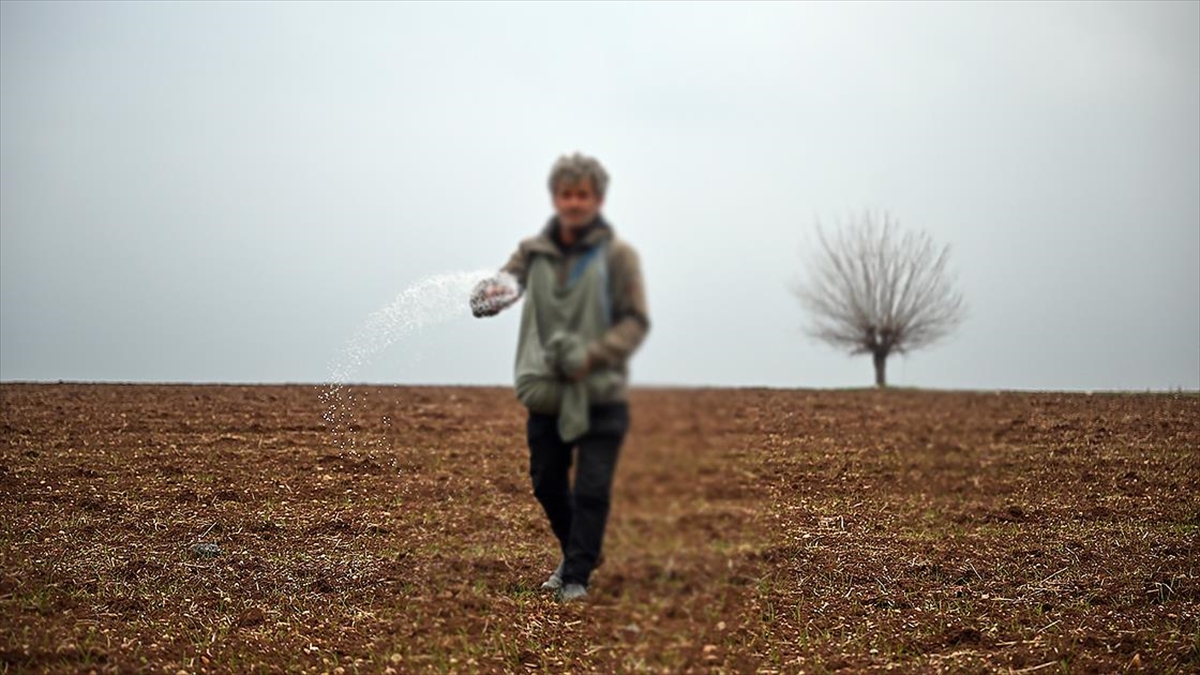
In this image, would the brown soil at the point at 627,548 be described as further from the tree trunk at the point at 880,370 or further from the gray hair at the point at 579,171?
the tree trunk at the point at 880,370

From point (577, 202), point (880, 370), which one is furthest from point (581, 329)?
point (880, 370)

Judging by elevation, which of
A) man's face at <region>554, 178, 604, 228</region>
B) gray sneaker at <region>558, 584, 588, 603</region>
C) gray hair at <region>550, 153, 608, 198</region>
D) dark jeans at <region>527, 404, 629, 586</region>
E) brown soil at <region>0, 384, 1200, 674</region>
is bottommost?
brown soil at <region>0, 384, 1200, 674</region>

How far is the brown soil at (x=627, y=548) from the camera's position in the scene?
536 centimetres

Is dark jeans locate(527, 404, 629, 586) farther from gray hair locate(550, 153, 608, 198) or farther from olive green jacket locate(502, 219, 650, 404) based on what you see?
gray hair locate(550, 153, 608, 198)

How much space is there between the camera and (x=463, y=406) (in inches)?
907

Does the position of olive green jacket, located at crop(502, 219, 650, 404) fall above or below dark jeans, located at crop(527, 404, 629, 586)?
above

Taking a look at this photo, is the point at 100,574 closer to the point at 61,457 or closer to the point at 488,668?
the point at 488,668

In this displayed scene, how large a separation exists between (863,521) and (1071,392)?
12.5 meters

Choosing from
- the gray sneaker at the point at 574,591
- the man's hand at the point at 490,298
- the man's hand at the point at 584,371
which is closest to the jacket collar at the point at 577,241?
the man's hand at the point at 490,298

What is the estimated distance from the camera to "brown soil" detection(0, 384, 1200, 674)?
211 inches

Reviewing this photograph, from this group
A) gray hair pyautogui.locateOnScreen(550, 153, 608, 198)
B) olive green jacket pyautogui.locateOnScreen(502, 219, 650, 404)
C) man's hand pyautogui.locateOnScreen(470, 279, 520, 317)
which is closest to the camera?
olive green jacket pyautogui.locateOnScreen(502, 219, 650, 404)

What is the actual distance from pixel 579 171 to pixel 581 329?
23.3 inches

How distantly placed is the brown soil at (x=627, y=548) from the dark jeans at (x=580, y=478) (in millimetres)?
85

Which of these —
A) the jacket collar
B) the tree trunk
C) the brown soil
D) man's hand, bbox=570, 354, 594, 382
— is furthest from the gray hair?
the tree trunk
